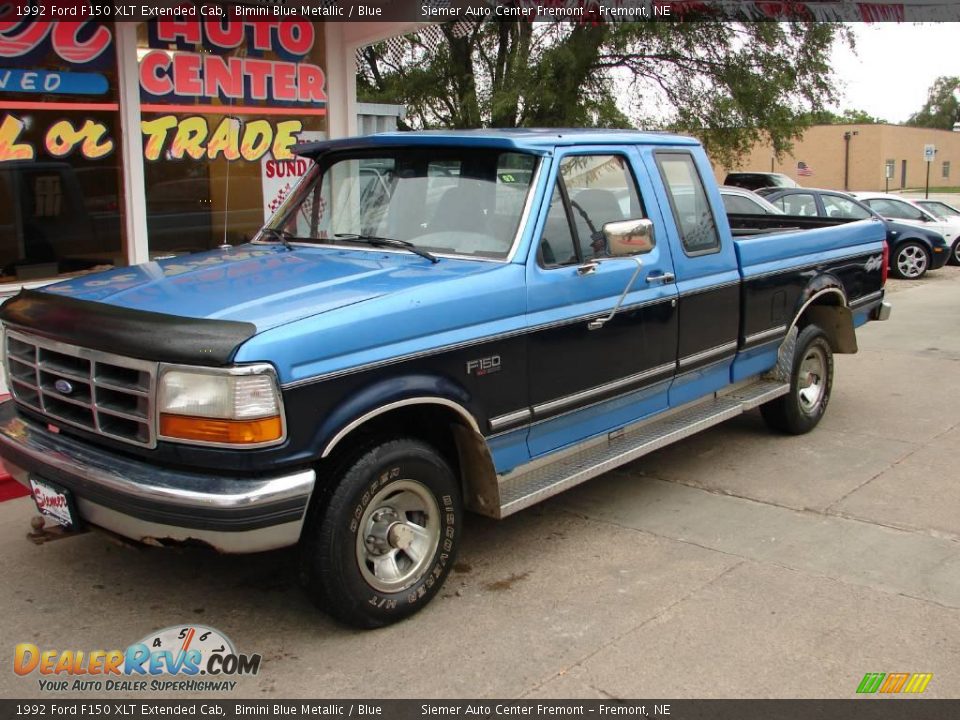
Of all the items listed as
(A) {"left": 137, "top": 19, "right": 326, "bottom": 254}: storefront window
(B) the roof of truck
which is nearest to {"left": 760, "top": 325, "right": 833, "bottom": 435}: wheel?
(B) the roof of truck

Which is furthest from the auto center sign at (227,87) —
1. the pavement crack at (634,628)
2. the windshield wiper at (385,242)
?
the pavement crack at (634,628)

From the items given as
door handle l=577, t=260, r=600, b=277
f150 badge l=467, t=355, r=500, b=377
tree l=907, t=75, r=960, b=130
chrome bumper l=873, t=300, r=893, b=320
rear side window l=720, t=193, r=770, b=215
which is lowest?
chrome bumper l=873, t=300, r=893, b=320

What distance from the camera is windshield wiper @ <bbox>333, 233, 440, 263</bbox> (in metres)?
4.50

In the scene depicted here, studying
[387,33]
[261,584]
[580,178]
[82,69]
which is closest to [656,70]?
[387,33]

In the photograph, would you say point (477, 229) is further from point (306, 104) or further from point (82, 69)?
point (306, 104)

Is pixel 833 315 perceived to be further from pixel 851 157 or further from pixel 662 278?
pixel 851 157

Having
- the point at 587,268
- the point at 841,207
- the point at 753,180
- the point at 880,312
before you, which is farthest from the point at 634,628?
the point at 753,180

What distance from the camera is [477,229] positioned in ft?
15.1

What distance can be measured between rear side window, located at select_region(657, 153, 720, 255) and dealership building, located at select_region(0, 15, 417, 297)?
4.76m

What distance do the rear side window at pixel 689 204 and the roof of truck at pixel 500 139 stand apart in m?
0.19

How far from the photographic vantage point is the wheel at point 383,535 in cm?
373

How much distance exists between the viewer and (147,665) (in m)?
3.75

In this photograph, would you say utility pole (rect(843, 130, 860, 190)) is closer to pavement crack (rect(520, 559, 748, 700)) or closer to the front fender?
pavement crack (rect(520, 559, 748, 700))

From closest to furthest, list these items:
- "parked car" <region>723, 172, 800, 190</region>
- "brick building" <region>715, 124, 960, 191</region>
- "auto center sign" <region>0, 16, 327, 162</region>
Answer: "auto center sign" <region>0, 16, 327, 162</region>, "parked car" <region>723, 172, 800, 190</region>, "brick building" <region>715, 124, 960, 191</region>
